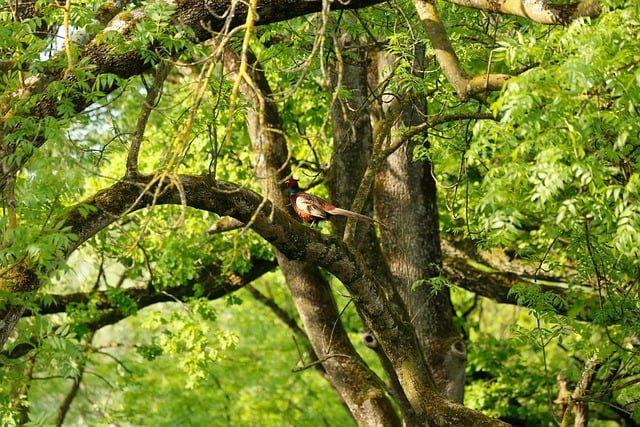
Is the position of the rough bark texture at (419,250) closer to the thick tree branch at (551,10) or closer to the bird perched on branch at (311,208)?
the bird perched on branch at (311,208)

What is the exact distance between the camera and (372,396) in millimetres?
10547

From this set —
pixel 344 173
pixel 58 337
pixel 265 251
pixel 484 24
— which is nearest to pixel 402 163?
pixel 344 173

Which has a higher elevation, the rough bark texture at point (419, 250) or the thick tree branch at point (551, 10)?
the rough bark texture at point (419, 250)

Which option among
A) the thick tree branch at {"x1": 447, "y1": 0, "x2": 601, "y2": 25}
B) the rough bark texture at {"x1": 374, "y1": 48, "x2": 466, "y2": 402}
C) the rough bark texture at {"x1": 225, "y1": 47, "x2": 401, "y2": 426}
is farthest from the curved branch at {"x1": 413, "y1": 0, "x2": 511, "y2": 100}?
the rough bark texture at {"x1": 374, "y1": 48, "x2": 466, "y2": 402}

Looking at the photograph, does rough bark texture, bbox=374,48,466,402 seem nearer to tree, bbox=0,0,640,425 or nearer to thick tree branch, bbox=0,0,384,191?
tree, bbox=0,0,640,425

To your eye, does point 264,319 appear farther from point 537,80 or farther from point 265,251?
point 537,80

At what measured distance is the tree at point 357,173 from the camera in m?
5.55

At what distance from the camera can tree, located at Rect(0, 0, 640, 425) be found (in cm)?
555

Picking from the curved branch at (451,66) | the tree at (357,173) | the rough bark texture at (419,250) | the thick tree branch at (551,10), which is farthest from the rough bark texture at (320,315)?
the thick tree branch at (551,10)

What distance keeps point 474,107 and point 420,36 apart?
1154 mm

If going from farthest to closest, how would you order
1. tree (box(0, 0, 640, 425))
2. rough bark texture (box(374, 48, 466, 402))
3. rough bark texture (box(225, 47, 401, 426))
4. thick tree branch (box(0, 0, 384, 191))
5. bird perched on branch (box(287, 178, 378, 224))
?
rough bark texture (box(374, 48, 466, 402)), rough bark texture (box(225, 47, 401, 426)), bird perched on branch (box(287, 178, 378, 224)), thick tree branch (box(0, 0, 384, 191)), tree (box(0, 0, 640, 425))

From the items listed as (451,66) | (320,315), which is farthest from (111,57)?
(320,315)

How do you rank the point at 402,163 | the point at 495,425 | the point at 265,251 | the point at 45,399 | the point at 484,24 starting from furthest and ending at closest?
the point at 45,399 < the point at 265,251 < the point at 402,163 < the point at 484,24 < the point at 495,425

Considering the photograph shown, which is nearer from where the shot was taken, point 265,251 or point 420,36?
point 420,36
